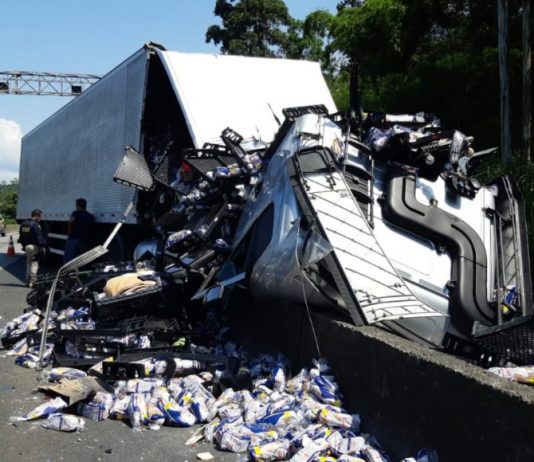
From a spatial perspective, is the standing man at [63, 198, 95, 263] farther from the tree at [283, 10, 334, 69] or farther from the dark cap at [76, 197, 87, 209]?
the tree at [283, 10, 334, 69]

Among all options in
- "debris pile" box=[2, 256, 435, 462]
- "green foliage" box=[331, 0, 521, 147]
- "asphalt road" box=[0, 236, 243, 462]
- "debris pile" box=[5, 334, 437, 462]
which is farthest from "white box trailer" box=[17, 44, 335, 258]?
"asphalt road" box=[0, 236, 243, 462]

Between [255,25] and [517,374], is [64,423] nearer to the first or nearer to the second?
[517,374]

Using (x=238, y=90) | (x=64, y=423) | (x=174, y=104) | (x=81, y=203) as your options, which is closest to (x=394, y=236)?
(x=64, y=423)

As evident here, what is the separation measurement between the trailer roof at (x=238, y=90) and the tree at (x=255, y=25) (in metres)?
29.9

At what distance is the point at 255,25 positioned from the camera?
38438 mm

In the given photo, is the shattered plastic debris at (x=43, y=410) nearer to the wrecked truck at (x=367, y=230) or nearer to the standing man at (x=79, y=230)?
the wrecked truck at (x=367, y=230)

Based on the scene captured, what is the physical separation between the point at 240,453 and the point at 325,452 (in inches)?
21.0

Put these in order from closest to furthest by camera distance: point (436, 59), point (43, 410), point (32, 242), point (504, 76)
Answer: point (43, 410) < point (504, 76) < point (436, 59) < point (32, 242)

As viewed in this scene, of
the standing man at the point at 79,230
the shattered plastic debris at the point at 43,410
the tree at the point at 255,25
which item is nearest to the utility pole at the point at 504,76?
the standing man at the point at 79,230

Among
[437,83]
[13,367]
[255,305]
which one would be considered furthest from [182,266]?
[437,83]

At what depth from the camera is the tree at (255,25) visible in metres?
38.1

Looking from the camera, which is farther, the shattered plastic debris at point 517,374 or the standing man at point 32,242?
the standing man at point 32,242

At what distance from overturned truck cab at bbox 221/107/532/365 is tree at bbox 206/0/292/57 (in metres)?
33.9

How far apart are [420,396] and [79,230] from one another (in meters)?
8.37
